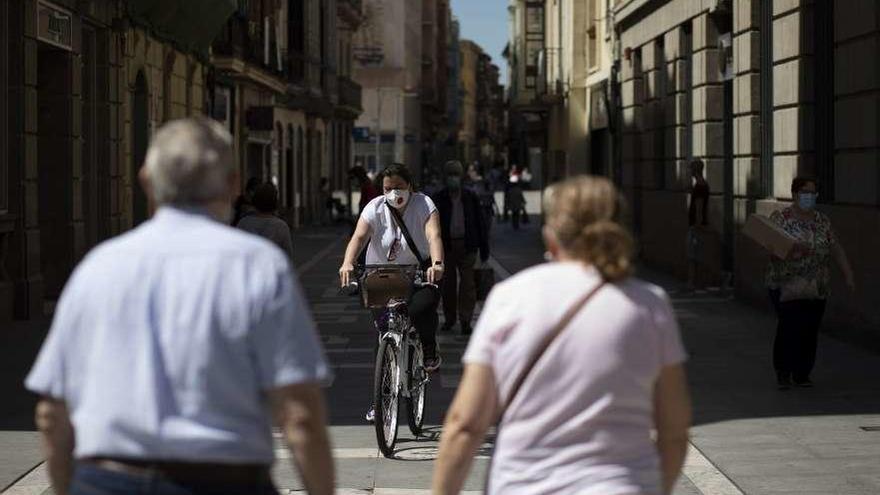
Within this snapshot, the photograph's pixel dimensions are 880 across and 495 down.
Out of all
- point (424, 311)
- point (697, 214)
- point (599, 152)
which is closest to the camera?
point (424, 311)

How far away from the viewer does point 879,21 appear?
15.3 meters

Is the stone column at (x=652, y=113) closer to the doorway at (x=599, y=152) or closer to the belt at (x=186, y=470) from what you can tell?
the doorway at (x=599, y=152)

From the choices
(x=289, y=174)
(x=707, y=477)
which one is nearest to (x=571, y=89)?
(x=289, y=174)

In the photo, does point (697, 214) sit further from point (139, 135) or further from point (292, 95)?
point (292, 95)

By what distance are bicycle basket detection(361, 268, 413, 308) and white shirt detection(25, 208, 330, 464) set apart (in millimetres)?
6624

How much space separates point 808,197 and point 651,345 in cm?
840

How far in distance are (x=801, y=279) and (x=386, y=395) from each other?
372 cm

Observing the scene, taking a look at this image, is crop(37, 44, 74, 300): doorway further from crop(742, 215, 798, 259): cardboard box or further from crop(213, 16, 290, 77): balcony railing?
crop(213, 16, 290, 77): balcony railing

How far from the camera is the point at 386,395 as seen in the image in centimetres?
992

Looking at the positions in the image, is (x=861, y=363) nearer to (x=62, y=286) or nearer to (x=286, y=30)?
(x=62, y=286)

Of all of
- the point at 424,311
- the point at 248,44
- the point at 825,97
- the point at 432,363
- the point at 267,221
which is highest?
A: the point at 248,44

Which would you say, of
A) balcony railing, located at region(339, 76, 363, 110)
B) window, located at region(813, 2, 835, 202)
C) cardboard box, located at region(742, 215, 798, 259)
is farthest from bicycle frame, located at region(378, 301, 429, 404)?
balcony railing, located at region(339, 76, 363, 110)

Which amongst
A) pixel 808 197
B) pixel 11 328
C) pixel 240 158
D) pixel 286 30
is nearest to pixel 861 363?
pixel 808 197

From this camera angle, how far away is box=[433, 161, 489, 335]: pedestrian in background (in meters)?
16.6
